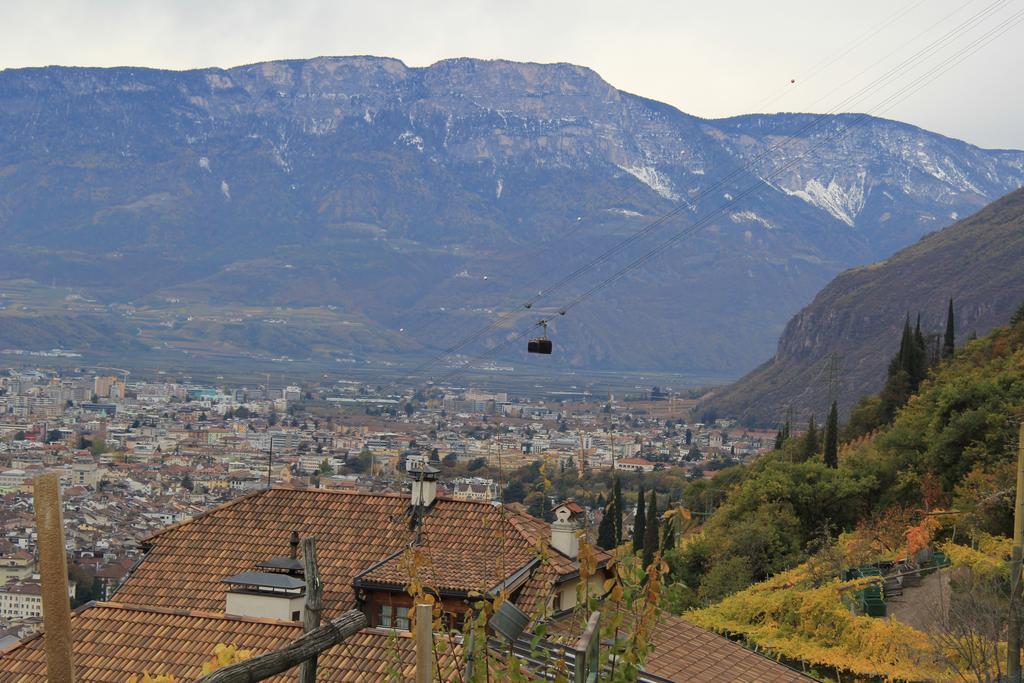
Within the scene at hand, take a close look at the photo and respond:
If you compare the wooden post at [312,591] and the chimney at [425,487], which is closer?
the wooden post at [312,591]

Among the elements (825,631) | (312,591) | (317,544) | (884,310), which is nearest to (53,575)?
(312,591)

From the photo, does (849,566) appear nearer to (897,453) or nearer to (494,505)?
(897,453)

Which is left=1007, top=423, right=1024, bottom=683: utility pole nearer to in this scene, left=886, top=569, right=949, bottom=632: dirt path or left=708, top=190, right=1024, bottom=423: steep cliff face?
left=886, top=569, right=949, bottom=632: dirt path

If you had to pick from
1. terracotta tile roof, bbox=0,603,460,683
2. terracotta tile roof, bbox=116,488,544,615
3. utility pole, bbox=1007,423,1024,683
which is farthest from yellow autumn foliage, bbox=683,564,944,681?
terracotta tile roof, bbox=0,603,460,683

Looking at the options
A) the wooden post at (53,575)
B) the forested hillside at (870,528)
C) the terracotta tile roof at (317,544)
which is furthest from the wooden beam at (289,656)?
the forested hillside at (870,528)

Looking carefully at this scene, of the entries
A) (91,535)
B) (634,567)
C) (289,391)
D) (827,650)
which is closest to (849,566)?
(827,650)

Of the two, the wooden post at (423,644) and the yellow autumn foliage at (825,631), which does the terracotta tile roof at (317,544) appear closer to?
the yellow autumn foliage at (825,631)
